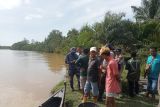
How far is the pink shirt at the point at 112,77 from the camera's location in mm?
6830

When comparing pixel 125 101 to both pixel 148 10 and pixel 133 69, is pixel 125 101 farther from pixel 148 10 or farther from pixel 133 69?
pixel 148 10

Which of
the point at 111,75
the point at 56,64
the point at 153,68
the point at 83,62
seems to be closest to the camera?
the point at 111,75

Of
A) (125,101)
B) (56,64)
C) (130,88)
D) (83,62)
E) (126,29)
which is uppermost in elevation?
(126,29)

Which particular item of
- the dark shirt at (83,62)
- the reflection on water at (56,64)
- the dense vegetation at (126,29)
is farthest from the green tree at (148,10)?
the dark shirt at (83,62)

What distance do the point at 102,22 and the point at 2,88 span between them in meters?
19.3

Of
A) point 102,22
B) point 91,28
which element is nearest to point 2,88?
point 102,22

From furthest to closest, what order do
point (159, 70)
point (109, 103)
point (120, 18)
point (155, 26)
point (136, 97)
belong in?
point (120, 18) < point (155, 26) < point (136, 97) < point (159, 70) < point (109, 103)

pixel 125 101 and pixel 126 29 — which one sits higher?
pixel 126 29

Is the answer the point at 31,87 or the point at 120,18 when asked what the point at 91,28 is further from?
the point at 31,87

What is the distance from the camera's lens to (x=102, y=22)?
34.2 m

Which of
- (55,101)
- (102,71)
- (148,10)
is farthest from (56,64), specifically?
(102,71)

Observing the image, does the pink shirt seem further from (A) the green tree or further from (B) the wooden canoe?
(A) the green tree

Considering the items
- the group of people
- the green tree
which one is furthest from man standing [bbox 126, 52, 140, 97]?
the green tree

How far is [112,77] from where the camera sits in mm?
6891
